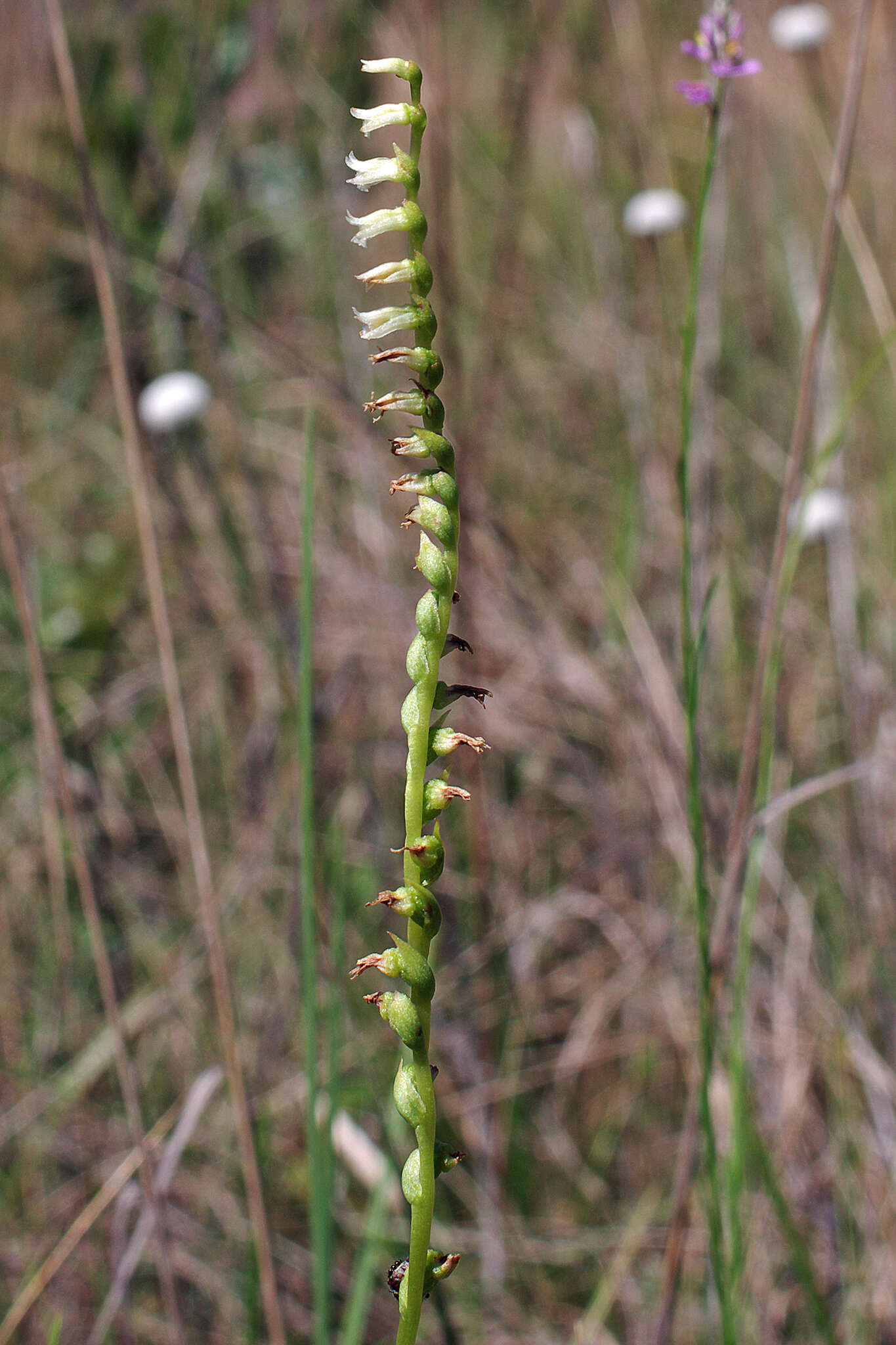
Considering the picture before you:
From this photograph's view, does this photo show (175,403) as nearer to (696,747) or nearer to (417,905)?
(696,747)

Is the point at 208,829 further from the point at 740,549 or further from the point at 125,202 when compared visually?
the point at 125,202

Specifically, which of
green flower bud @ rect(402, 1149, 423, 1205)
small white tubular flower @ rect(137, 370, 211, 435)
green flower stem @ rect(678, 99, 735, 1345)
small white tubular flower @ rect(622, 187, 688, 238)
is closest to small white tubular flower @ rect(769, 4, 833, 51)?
small white tubular flower @ rect(622, 187, 688, 238)

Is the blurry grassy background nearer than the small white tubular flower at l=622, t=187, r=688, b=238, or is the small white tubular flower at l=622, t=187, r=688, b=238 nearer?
the blurry grassy background

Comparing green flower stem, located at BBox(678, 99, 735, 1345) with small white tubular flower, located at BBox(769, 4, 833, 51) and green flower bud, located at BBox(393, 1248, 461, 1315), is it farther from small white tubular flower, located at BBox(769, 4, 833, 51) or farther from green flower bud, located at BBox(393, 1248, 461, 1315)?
small white tubular flower, located at BBox(769, 4, 833, 51)

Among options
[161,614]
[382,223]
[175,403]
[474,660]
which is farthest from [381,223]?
[175,403]

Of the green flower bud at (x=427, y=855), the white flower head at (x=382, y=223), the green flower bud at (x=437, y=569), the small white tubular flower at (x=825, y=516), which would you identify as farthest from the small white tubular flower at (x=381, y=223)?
the small white tubular flower at (x=825, y=516)

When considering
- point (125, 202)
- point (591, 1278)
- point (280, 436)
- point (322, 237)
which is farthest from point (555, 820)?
point (125, 202)
